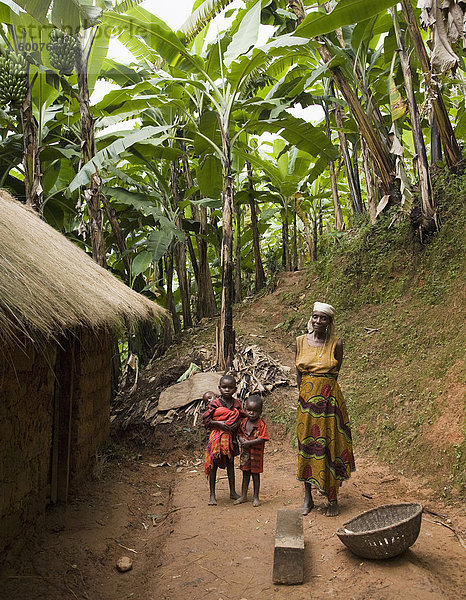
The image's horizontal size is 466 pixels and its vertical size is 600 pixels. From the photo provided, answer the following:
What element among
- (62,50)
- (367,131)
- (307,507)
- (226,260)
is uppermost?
(62,50)

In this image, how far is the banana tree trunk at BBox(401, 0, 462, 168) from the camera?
6156 mm

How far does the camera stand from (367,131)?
23.5 feet

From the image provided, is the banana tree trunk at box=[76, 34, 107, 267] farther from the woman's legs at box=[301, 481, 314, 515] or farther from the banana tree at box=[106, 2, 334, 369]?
the woman's legs at box=[301, 481, 314, 515]

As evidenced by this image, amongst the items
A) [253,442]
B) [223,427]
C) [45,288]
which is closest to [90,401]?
[223,427]

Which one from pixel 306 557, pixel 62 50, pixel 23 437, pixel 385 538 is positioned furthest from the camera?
pixel 62 50

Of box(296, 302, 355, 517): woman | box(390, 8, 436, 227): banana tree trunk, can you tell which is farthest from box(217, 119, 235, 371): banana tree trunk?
box(296, 302, 355, 517): woman

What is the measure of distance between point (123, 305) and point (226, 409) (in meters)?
1.45

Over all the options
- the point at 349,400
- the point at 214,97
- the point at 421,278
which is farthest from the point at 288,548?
the point at 214,97

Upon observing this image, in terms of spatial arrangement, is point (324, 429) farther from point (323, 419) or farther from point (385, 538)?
point (385, 538)

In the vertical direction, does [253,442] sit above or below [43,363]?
below

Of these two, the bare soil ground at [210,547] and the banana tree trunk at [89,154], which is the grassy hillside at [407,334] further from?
the banana tree trunk at [89,154]

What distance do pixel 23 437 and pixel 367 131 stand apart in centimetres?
585

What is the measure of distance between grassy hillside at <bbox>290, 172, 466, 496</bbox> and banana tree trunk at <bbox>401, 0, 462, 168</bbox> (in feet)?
1.02

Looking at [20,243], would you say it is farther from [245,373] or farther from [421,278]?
[421,278]
